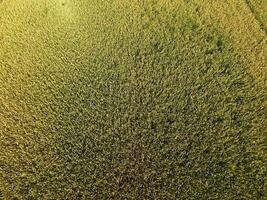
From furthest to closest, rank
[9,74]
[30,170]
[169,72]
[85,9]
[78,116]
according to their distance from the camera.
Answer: [85,9] → [9,74] → [169,72] → [78,116] → [30,170]

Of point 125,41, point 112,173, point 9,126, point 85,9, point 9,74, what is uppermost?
point 85,9

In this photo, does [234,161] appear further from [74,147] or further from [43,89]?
[43,89]

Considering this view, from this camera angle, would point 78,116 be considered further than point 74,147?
Yes

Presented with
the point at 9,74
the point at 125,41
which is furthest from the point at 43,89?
the point at 125,41

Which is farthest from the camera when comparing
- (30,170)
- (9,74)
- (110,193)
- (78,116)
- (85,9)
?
(85,9)

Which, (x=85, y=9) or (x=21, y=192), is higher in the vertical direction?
(x=85, y=9)

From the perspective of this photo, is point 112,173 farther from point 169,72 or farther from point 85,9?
point 85,9

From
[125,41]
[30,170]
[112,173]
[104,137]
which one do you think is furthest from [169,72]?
[30,170]
